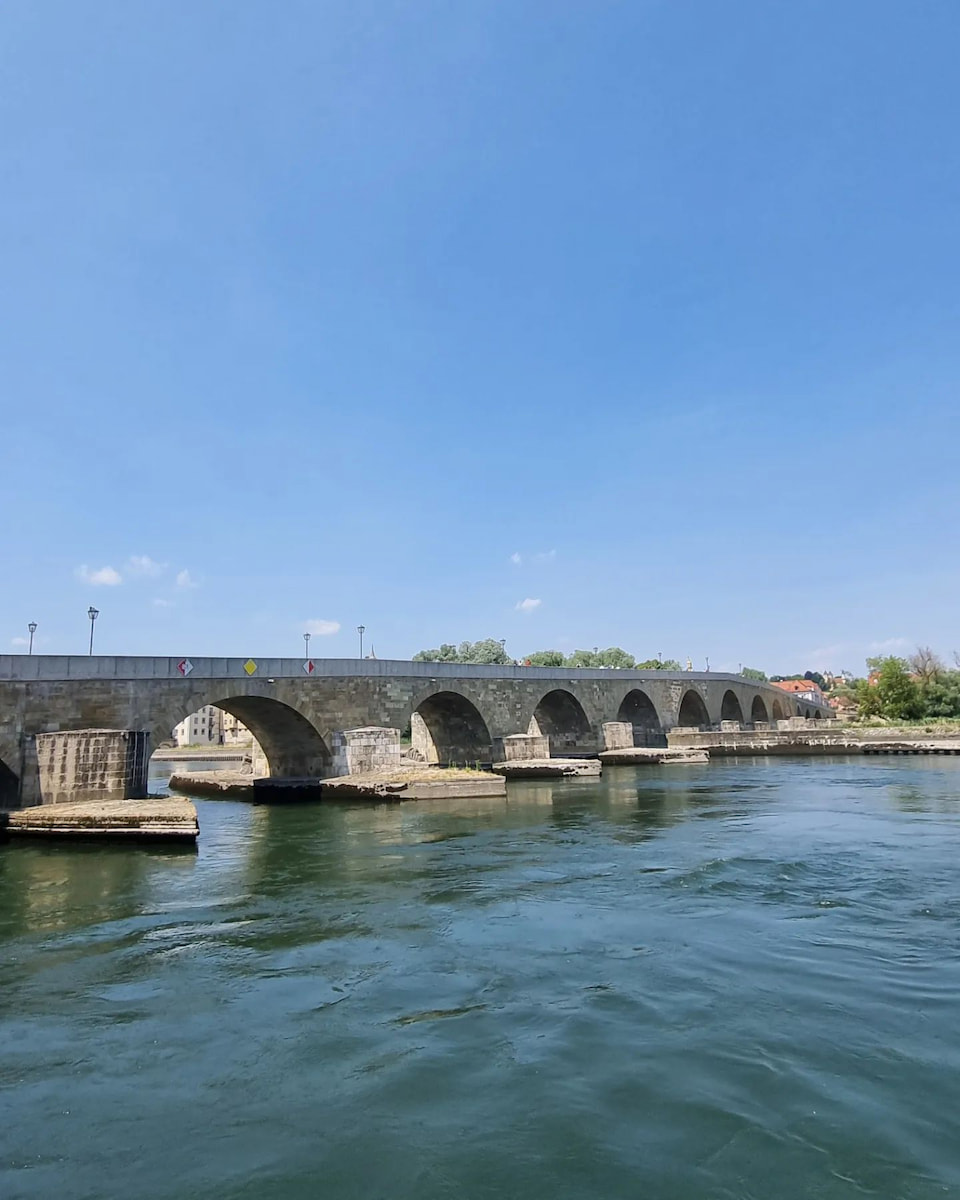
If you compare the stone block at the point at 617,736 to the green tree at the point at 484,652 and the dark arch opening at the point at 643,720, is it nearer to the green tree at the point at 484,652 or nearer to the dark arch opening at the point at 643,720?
the dark arch opening at the point at 643,720

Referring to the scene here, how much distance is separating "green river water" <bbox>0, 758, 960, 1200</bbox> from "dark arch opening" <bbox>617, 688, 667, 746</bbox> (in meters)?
33.1

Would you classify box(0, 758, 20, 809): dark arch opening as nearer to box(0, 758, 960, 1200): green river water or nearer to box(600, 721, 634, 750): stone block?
box(0, 758, 960, 1200): green river water

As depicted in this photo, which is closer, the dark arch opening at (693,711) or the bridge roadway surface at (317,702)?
the bridge roadway surface at (317,702)

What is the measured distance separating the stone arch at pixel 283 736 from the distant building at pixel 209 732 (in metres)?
64.1

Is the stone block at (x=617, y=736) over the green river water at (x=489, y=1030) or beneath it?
over

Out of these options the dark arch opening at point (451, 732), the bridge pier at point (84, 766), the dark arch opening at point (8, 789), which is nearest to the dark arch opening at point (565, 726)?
the dark arch opening at point (451, 732)

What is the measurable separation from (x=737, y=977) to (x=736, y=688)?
182ft

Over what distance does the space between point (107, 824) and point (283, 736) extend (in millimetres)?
11873

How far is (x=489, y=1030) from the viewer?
6.00 metres

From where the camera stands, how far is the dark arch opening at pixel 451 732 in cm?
3272

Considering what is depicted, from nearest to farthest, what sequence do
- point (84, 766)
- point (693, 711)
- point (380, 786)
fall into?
point (84, 766) < point (380, 786) < point (693, 711)

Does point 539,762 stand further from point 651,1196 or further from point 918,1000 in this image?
point 651,1196

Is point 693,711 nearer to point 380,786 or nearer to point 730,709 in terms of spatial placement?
point 730,709

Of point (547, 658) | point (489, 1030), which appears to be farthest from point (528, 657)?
point (489, 1030)
